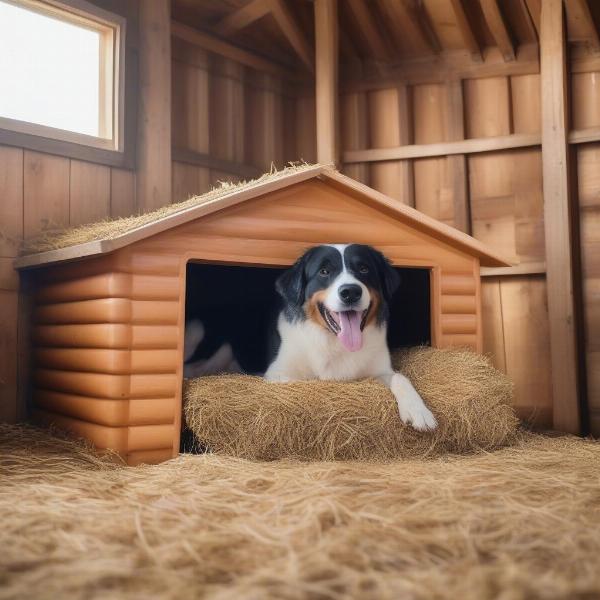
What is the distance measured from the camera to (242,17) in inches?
205

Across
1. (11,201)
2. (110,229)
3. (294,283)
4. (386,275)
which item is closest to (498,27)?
(386,275)

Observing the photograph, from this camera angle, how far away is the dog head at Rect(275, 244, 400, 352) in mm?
3520

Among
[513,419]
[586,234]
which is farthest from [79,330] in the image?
[586,234]

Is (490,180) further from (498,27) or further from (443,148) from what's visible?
(498,27)

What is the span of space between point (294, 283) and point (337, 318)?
305 mm

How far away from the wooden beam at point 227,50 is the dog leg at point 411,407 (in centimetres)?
310

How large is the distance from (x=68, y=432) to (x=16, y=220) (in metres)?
1.30

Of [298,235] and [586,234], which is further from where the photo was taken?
[586,234]

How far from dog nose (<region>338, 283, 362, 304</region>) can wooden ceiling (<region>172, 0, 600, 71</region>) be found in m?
2.68

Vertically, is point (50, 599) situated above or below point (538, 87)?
below

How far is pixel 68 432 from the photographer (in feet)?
11.7

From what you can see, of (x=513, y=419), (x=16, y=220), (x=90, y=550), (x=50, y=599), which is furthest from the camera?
(x=16, y=220)

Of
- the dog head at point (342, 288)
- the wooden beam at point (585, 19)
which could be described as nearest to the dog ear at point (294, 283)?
the dog head at point (342, 288)

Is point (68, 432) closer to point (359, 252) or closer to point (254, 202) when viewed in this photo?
point (254, 202)
